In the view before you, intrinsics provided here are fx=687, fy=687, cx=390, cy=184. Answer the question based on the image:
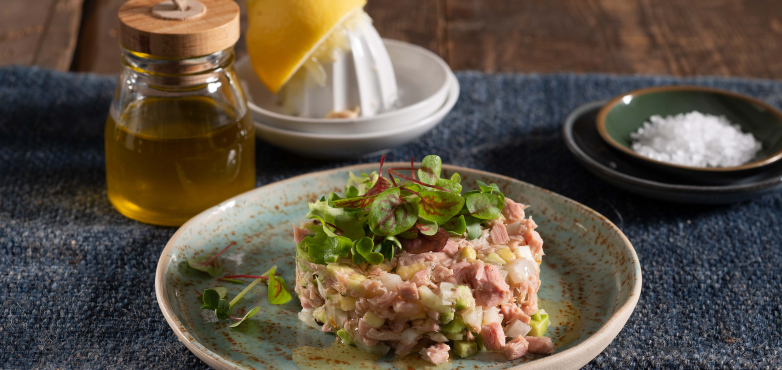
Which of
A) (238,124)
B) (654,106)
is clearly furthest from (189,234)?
(654,106)

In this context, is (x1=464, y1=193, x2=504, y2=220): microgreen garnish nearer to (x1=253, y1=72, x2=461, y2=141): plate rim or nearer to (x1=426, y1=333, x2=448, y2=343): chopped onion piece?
(x1=426, y1=333, x2=448, y2=343): chopped onion piece

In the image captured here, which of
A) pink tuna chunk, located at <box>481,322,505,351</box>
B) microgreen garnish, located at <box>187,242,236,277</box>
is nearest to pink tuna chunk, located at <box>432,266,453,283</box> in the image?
pink tuna chunk, located at <box>481,322,505,351</box>

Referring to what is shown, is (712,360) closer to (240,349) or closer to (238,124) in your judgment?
(240,349)

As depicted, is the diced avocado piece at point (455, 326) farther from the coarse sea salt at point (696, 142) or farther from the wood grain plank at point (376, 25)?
the wood grain plank at point (376, 25)

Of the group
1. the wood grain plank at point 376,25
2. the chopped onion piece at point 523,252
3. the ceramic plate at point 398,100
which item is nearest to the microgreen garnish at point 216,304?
the chopped onion piece at point 523,252

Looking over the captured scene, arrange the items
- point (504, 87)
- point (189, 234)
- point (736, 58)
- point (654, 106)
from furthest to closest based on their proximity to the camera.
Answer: point (736, 58), point (504, 87), point (654, 106), point (189, 234)

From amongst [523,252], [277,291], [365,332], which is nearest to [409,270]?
[365,332]
